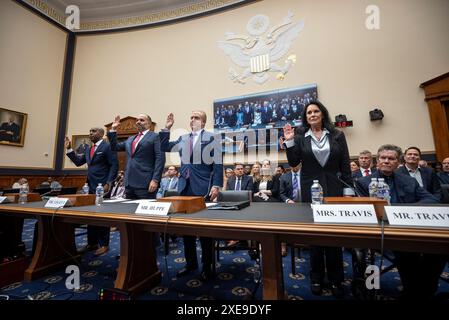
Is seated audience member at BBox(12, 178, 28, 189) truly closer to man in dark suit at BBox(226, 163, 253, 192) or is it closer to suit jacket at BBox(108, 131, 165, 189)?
suit jacket at BBox(108, 131, 165, 189)

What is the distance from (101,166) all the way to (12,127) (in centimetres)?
533

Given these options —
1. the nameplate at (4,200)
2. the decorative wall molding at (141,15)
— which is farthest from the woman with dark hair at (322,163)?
the decorative wall molding at (141,15)

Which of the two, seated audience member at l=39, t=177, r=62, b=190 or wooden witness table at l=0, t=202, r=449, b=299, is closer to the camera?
wooden witness table at l=0, t=202, r=449, b=299

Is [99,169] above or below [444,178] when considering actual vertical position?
above

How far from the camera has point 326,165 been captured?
5.18 feet

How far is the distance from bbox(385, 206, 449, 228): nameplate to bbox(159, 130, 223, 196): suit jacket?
4.38 feet

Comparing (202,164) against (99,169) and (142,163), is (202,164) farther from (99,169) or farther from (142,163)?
(99,169)

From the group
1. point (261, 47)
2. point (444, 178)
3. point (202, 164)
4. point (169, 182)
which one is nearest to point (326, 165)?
point (202, 164)

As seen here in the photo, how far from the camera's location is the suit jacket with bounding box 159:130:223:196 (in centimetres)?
197

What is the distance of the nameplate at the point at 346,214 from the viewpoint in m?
0.81

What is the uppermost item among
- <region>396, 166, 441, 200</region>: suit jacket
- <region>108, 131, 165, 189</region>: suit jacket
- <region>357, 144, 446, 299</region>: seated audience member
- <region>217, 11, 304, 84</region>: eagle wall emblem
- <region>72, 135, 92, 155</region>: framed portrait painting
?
<region>217, 11, 304, 84</region>: eagle wall emblem

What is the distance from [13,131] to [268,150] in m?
6.76

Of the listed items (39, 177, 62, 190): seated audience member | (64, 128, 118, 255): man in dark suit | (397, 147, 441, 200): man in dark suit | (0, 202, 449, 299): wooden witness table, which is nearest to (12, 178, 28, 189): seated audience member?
(39, 177, 62, 190): seated audience member
